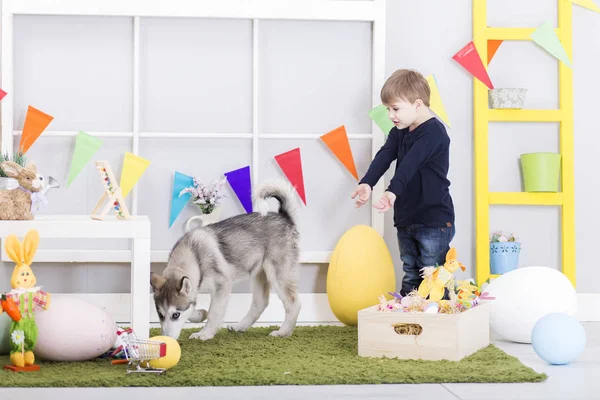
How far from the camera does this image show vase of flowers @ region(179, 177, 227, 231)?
3432 mm

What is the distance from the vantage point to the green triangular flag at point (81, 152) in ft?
11.3

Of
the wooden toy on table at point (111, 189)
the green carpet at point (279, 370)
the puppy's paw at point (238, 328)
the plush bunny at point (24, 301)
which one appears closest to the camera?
the green carpet at point (279, 370)

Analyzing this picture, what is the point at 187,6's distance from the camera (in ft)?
11.5

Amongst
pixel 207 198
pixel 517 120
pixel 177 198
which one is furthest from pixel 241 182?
pixel 517 120

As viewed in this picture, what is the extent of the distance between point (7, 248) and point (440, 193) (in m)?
1.72

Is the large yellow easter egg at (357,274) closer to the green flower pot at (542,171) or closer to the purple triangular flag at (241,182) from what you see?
the purple triangular flag at (241,182)

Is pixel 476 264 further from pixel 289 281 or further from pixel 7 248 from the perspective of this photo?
pixel 7 248

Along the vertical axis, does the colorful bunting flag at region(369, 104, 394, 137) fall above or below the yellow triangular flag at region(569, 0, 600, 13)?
below

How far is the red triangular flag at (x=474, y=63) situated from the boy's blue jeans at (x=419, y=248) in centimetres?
80

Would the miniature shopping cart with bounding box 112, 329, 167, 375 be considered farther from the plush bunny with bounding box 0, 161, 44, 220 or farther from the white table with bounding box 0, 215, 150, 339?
the plush bunny with bounding box 0, 161, 44, 220

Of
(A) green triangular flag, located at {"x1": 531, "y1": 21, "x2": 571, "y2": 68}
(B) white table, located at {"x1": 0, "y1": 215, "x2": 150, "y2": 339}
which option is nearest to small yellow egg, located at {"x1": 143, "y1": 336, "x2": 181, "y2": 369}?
(B) white table, located at {"x1": 0, "y1": 215, "x2": 150, "y2": 339}

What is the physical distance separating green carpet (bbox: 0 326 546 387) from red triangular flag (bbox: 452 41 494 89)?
139cm

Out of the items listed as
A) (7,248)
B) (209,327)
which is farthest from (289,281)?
(7,248)

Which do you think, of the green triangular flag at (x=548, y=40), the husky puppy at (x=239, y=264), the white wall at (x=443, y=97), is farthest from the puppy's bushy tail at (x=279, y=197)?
the green triangular flag at (x=548, y=40)
